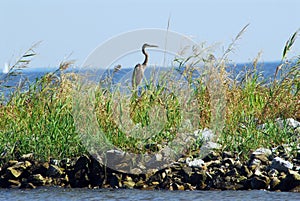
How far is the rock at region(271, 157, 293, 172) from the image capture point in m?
8.59

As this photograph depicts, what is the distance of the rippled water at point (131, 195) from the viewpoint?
822cm

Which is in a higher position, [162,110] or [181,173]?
[162,110]

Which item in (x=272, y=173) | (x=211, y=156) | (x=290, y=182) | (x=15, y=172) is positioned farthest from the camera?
(x=15, y=172)

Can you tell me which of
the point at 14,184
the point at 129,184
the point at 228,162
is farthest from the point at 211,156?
the point at 14,184

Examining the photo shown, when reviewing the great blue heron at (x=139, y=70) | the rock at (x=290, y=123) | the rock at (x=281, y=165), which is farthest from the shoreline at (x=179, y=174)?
the great blue heron at (x=139, y=70)

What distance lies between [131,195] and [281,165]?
67.0 inches

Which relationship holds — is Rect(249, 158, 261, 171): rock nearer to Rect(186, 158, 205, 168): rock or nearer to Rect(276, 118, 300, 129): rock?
Rect(186, 158, 205, 168): rock

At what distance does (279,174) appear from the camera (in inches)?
339

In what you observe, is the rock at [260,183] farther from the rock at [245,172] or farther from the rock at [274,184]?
the rock at [245,172]

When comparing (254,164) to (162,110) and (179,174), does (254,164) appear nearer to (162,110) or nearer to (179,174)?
(179,174)

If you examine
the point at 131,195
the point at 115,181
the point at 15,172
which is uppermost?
the point at 15,172

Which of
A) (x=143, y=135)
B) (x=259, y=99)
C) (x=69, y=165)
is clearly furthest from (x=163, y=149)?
(x=259, y=99)

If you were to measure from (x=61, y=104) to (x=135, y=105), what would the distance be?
929 mm

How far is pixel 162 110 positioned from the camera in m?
9.48
